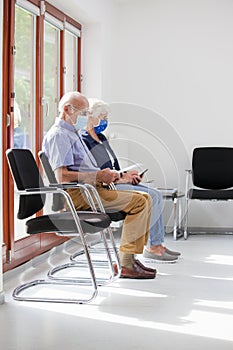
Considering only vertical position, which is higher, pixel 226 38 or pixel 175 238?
pixel 226 38

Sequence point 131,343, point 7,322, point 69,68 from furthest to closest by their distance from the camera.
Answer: point 69,68
point 7,322
point 131,343

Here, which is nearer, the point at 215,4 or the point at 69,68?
the point at 69,68

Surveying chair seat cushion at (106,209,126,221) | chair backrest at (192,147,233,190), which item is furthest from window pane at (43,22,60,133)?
chair backrest at (192,147,233,190)

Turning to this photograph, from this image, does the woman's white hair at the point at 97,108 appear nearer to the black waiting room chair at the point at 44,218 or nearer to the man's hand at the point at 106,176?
the man's hand at the point at 106,176

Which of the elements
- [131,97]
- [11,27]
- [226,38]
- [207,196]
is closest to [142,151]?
[131,97]

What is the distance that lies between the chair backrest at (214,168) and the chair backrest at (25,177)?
259 cm

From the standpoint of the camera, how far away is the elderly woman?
4.46 m

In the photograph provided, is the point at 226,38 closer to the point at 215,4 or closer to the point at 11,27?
the point at 215,4

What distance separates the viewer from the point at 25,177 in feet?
11.7

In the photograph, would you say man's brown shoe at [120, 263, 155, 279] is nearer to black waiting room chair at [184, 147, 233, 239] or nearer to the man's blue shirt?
the man's blue shirt

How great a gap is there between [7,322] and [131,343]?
0.70 m

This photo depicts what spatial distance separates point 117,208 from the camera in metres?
4.02

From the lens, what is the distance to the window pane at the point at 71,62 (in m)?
5.55

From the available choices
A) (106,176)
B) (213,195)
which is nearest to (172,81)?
(213,195)
